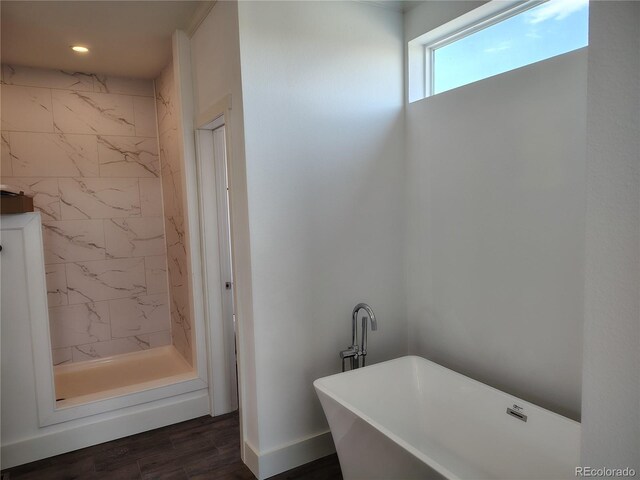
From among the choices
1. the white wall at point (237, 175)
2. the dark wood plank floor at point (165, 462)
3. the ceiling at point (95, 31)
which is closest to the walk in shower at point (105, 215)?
the ceiling at point (95, 31)

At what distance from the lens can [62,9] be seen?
2.65 meters

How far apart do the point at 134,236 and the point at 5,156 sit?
119cm

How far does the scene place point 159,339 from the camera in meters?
4.34

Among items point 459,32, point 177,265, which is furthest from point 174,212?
point 459,32

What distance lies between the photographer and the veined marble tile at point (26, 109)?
11.9ft

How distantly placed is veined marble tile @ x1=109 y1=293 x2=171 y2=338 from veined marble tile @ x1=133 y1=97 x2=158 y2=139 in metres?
1.56

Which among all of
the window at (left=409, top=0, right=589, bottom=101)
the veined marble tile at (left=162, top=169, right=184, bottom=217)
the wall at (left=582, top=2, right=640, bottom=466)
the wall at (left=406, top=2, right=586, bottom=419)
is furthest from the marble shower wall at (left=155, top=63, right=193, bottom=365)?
the wall at (left=582, top=2, right=640, bottom=466)

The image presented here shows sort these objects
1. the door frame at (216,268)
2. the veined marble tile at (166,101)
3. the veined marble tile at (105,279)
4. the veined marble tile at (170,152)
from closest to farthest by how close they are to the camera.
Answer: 1. the door frame at (216,268)
2. the veined marble tile at (170,152)
3. the veined marble tile at (166,101)
4. the veined marble tile at (105,279)

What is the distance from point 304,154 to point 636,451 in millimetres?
2103

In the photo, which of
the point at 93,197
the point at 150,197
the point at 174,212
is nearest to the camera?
the point at 174,212

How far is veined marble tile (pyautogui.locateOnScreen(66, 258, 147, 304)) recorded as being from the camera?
395cm

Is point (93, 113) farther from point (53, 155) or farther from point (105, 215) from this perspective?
point (105, 215)

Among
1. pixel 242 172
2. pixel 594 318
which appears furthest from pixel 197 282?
pixel 594 318

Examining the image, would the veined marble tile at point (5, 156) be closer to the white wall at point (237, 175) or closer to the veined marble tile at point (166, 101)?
the veined marble tile at point (166, 101)
